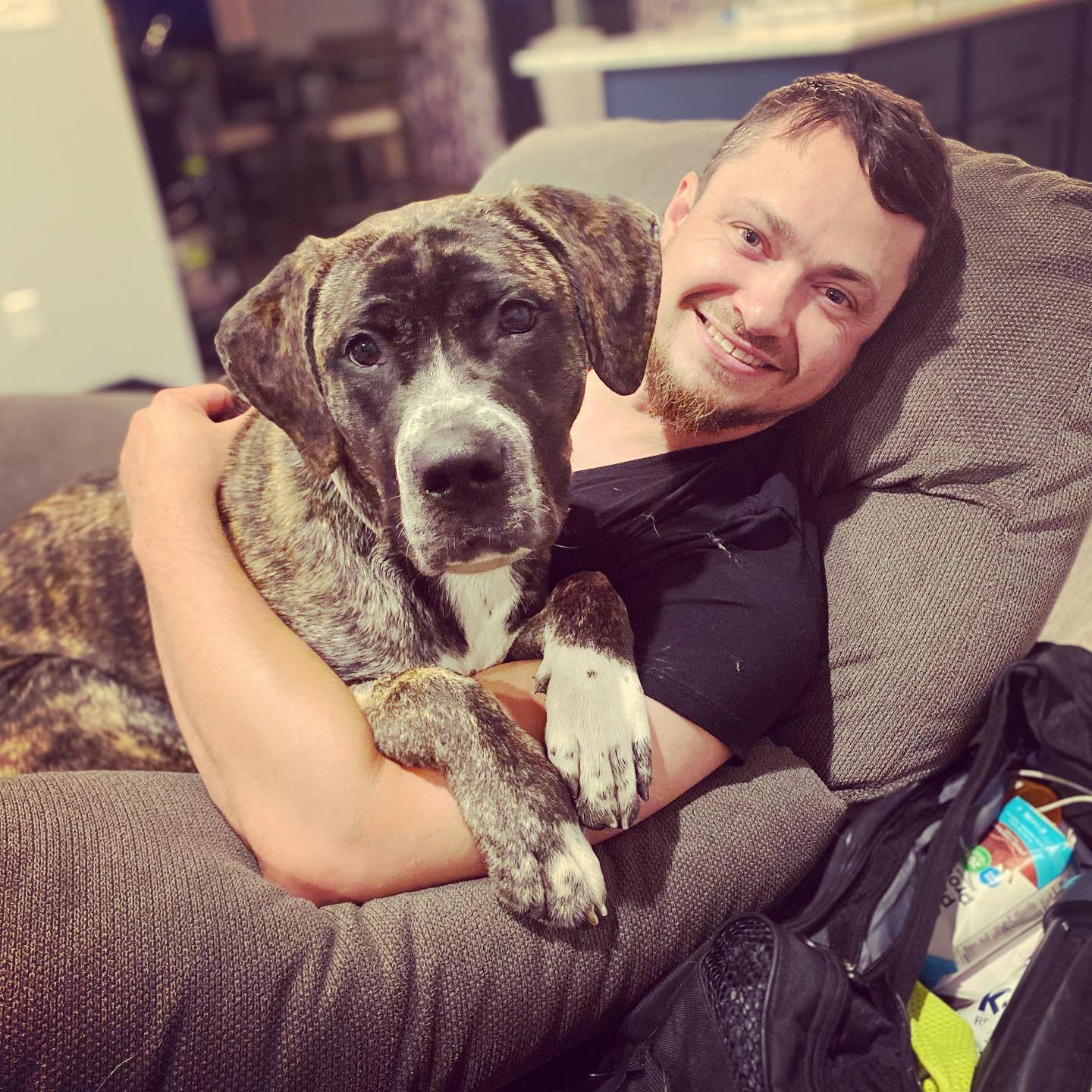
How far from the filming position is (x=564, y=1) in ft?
21.3

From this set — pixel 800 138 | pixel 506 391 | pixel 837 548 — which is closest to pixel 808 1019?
pixel 837 548

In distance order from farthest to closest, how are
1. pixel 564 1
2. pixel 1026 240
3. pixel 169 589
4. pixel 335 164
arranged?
pixel 335 164 < pixel 564 1 < pixel 1026 240 < pixel 169 589

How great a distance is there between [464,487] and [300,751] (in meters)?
0.48

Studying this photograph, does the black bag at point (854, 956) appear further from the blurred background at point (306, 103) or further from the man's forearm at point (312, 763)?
the blurred background at point (306, 103)

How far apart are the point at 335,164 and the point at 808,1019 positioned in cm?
929

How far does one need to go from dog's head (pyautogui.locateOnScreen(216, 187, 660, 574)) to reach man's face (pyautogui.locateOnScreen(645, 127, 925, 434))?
20 cm

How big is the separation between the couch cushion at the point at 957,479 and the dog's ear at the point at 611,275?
1.81 feet

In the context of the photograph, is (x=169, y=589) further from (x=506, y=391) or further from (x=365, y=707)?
(x=506, y=391)

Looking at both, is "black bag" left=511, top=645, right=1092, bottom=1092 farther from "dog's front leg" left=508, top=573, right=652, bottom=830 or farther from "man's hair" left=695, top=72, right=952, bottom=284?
"man's hair" left=695, top=72, right=952, bottom=284

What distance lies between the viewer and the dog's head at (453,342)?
1.38 meters

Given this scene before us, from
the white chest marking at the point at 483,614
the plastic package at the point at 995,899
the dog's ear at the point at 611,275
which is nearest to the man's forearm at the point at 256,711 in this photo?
the white chest marking at the point at 483,614

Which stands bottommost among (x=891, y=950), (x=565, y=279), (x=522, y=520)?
(x=891, y=950)

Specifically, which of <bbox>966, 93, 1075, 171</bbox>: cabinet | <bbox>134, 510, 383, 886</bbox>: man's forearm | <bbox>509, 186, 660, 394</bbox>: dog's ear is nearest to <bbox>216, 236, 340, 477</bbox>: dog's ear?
<bbox>134, 510, 383, 886</bbox>: man's forearm

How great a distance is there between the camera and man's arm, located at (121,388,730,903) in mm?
1397
